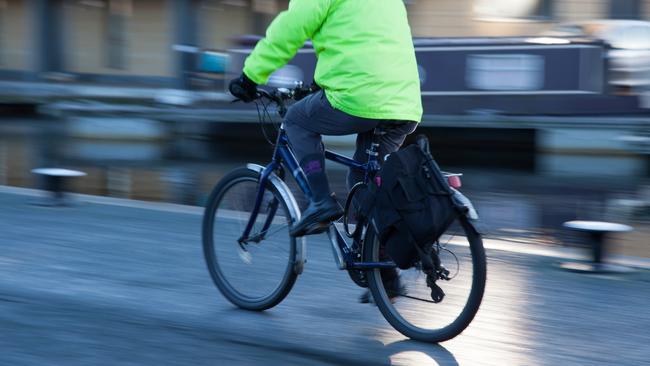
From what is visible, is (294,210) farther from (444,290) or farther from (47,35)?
(47,35)

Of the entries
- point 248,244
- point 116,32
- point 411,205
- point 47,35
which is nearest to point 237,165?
point 248,244

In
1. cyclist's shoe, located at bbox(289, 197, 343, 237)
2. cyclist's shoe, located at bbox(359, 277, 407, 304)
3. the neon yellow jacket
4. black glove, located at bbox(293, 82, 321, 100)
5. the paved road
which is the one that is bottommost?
the paved road

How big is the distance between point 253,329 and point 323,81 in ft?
4.15

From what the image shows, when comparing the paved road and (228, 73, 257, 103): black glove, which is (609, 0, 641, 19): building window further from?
(228, 73, 257, 103): black glove

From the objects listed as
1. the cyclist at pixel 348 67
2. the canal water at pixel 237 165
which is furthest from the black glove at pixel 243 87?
the canal water at pixel 237 165

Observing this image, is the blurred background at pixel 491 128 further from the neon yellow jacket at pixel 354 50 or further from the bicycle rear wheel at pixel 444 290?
the neon yellow jacket at pixel 354 50

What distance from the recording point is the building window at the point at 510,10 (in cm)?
1877

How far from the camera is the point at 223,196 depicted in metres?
5.75

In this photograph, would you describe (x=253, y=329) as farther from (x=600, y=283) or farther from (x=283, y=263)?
(x=600, y=283)

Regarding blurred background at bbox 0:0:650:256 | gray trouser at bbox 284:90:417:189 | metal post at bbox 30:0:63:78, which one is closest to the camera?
gray trouser at bbox 284:90:417:189

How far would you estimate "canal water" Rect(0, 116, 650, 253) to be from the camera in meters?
9.78

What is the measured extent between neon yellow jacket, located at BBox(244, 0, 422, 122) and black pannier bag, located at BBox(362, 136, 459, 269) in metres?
0.24

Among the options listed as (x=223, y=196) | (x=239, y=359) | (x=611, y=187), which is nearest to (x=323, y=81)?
(x=223, y=196)

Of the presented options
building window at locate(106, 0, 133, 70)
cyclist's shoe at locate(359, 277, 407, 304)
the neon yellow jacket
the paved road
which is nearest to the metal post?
building window at locate(106, 0, 133, 70)
